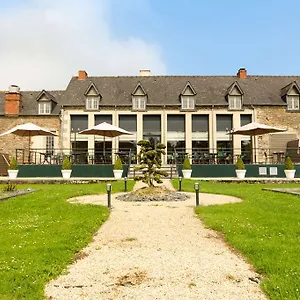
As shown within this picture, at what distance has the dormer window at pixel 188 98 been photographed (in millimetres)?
27609

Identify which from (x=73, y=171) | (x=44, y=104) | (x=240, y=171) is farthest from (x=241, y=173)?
(x=44, y=104)

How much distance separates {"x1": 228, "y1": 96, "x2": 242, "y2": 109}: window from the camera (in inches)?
1088

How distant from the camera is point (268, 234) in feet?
19.0

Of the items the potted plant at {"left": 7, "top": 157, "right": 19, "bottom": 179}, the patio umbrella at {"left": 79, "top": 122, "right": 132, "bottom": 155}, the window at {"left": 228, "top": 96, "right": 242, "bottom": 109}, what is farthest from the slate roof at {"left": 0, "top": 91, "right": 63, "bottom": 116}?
the window at {"left": 228, "top": 96, "right": 242, "bottom": 109}

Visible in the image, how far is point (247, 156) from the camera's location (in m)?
27.4

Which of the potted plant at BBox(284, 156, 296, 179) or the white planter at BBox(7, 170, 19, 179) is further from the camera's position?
the white planter at BBox(7, 170, 19, 179)

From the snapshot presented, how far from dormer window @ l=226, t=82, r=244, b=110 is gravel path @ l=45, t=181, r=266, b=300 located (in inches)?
883

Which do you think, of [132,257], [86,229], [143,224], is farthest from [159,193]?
[132,257]

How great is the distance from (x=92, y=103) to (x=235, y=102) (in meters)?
12.6

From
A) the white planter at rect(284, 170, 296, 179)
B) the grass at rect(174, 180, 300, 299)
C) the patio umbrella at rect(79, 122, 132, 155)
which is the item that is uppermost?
the patio umbrella at rect(79, 122, 132, 155)

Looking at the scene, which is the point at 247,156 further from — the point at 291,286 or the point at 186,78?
the point at 291,286

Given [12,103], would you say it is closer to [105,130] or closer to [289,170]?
[105,130]

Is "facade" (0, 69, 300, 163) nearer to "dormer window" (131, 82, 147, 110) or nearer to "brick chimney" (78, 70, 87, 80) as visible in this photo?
"dormer window" (131, 82, 147, 110)

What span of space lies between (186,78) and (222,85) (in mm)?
3618
